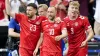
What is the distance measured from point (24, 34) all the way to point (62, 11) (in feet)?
9.72

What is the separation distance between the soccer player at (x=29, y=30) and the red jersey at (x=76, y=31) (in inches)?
30.6

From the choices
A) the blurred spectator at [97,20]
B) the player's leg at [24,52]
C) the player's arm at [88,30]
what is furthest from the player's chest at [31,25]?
the blurred spectator at [97,20]

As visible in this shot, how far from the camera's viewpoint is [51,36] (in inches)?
417

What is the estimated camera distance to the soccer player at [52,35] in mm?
10570

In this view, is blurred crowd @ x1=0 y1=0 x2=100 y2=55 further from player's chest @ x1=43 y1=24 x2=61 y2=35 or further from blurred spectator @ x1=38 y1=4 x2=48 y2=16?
player's chest @ x1=43 y1=24 x2=61 y2=35

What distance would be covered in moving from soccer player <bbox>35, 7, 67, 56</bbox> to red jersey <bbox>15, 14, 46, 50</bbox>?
217 mm

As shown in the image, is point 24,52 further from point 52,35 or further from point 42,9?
point 42,9

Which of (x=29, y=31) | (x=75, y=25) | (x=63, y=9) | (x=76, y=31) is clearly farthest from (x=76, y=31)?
(x=63, y=9)

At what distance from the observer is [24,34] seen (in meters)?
10.9

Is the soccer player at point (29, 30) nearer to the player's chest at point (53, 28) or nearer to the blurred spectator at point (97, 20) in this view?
the player's chest at point (53, 28)

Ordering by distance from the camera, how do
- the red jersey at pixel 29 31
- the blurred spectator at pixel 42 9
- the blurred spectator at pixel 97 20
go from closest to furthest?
the red jersey at pixel 29 31, the blurred spectator at pixel 42 9, the blurred spectator at pixel 97 20

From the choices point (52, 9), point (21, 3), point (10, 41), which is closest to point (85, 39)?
point (52, 9)

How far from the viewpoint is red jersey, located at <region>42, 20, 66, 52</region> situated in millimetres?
10594

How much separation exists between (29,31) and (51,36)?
1.96 feet
